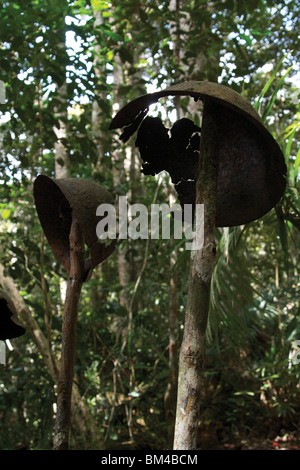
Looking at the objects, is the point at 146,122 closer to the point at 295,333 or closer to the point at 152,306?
the point at 295,333

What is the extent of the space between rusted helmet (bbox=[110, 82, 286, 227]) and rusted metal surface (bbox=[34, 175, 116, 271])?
0.24 m

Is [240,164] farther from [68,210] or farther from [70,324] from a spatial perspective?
[70,324]

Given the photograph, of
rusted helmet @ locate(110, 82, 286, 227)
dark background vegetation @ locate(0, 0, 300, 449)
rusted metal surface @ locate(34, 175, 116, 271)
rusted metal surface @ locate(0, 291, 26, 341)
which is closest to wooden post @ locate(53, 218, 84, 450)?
rusted metal surface @ locate(34, 175, 116, 271)

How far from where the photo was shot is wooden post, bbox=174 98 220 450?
1.15 metres

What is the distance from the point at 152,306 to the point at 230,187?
9.20 feet

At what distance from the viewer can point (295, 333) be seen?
3430 millimetres

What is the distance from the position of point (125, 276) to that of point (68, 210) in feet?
8.85

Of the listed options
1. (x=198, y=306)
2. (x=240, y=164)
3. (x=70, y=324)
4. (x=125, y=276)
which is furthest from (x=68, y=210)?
(x=125, y=276)

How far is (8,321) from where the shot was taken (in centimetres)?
163
